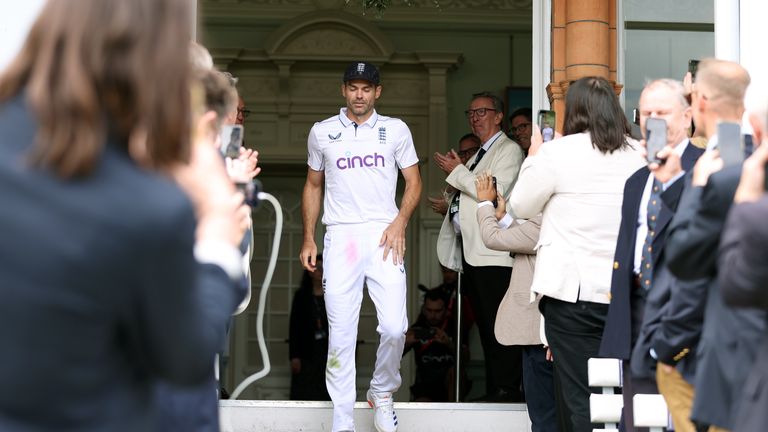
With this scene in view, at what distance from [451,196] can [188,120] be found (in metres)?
5.70

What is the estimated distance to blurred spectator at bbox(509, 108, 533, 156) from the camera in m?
7.80

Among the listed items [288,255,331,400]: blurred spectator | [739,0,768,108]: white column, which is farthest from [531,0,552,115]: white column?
[288,255,331,400]: blurred spectator

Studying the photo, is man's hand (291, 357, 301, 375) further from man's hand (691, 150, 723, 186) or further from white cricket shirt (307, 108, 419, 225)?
man's hand (691, 150, 723, 186)

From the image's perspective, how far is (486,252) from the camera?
6949 mm

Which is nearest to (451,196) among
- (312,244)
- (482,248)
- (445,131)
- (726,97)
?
(482,248)

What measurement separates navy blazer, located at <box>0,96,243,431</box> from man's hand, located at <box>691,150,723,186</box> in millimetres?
1949

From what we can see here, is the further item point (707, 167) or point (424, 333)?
point (424, 333)

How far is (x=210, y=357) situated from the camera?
1785 mm

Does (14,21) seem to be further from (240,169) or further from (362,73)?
(362,73)

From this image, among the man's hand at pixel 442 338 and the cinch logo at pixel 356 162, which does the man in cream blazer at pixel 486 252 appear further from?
the man's hand at pixel 442 338

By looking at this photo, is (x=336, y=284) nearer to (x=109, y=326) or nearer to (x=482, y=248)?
(x=482, y=248)

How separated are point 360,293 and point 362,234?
31 cm

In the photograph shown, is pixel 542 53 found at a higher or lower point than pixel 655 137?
higher

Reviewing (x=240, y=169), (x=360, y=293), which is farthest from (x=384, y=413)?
(x=240, y=169)
